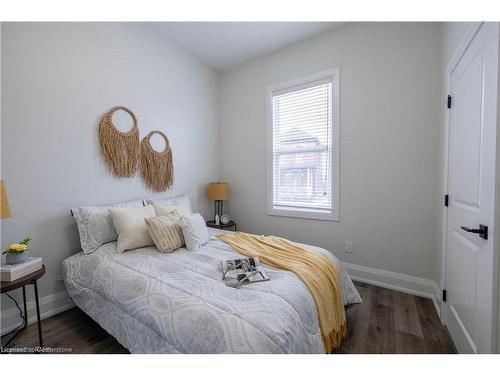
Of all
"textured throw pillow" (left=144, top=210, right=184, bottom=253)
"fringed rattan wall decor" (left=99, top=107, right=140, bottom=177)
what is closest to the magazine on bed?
"textured throw pillow" (left=144, top=210, right=184, bottom=253)

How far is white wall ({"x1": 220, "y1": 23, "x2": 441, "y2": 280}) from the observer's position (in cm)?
208

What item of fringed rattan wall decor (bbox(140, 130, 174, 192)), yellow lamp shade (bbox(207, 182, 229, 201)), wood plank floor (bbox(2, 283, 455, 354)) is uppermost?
fringed rattan wall decor (bbox(140, 130, 174, 192))

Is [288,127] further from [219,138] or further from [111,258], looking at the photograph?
[111,258]

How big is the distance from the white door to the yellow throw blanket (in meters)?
0.69

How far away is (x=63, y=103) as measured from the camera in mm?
1897

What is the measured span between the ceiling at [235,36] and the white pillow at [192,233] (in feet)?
7.28

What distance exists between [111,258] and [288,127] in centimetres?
246

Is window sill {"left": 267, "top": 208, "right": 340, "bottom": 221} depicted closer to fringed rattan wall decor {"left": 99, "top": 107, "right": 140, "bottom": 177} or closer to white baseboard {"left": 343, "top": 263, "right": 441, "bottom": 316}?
white baseboard {"left": 343, "top": 263, "right": 441, "bottom": 316}

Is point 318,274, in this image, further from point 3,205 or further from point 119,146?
point 119,146

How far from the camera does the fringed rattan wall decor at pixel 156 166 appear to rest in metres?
2.51

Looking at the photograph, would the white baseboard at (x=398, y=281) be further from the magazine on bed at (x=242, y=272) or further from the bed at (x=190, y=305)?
the magazine on bed at (x=242, y=272)

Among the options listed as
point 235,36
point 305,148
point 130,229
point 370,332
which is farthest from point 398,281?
point 235,36

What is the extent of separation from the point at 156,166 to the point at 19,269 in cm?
149

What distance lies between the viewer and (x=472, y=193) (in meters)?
1.26
